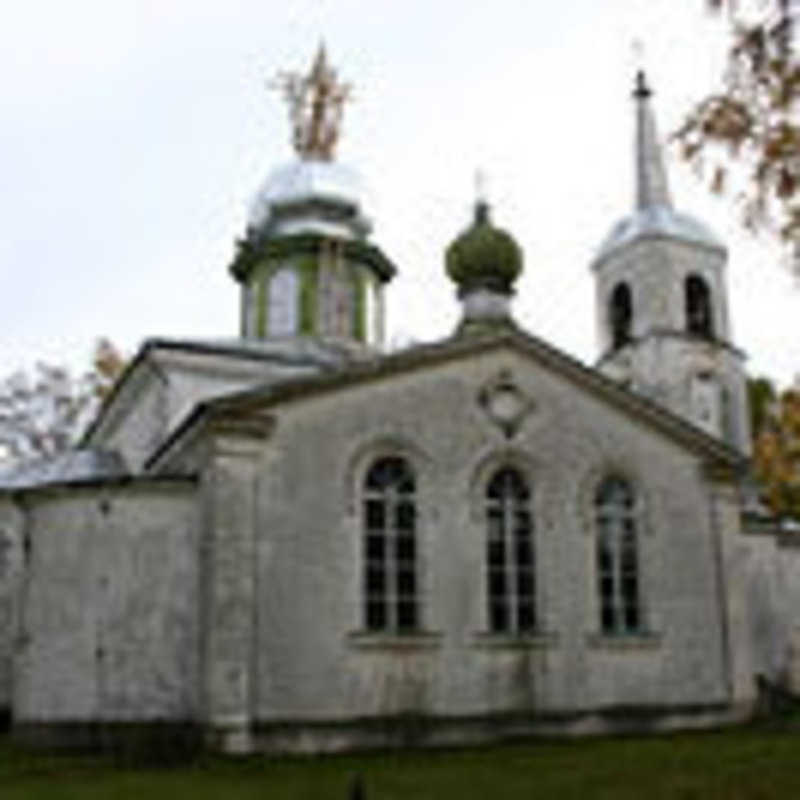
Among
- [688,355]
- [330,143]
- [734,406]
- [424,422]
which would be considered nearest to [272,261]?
[330,143]

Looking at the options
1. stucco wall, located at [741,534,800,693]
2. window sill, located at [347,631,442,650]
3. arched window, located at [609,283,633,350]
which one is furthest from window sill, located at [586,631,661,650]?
arched window, located at [609,283,633,350]

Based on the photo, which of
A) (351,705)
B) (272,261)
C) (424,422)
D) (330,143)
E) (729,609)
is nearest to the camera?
(351,705)

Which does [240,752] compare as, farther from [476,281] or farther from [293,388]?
[476,281]

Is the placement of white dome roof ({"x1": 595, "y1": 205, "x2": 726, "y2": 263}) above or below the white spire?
below

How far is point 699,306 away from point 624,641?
16.4 meters

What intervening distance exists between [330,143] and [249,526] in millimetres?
15836

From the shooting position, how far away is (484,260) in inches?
918

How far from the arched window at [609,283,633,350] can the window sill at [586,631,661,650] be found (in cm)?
1549

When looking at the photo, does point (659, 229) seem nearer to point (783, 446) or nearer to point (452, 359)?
point (452, 359)

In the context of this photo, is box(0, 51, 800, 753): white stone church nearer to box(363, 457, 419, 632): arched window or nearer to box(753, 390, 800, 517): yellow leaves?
box(363, 457, 419, 632): arched window

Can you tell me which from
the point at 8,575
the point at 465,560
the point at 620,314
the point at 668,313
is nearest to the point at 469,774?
the point at 465,560

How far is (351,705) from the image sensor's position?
16641 mm

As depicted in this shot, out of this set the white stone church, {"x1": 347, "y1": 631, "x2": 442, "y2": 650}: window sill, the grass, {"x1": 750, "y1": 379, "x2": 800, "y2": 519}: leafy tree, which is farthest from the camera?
{"x1": 347, "y1": 631, "x2": 442, "y2": 650}: window sill

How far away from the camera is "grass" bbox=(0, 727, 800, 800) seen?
11.9 meters
